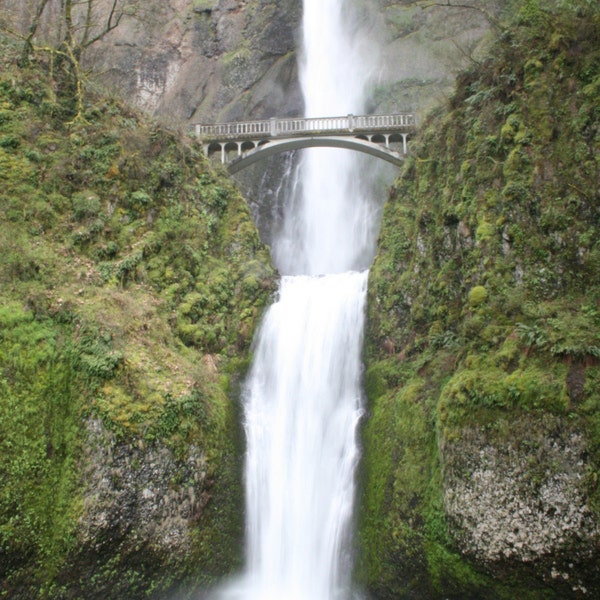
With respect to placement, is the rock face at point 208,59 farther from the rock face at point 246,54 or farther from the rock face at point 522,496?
the rock face at point 522,496

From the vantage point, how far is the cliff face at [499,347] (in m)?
9.27

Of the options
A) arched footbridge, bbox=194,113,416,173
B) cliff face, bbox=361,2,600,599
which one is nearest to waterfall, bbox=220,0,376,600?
cliff face, bbox=361,2,600,599

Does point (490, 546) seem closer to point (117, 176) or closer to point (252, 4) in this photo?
point (117, 176)

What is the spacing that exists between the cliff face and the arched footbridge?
7374mm

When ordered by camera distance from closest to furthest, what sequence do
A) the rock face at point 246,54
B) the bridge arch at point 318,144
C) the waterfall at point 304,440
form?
the waterfall at point 304,440 → the bridge arch at point 318,144 → the rock face at point 246,54

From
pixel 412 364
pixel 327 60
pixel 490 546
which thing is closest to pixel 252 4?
pixel 327 60

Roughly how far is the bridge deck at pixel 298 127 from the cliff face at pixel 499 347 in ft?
24.5

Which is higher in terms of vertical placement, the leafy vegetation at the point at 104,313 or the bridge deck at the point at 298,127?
the bridge deck at the point at 298,127

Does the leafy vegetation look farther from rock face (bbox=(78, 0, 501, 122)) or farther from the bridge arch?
rock face (bbox=(78, 0, 501, 122))

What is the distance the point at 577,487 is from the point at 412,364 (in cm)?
522

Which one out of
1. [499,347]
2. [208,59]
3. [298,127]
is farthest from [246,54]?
[499,347]

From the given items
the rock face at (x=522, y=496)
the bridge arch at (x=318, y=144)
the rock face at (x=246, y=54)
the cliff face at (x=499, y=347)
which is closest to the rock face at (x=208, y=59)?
the rock face at (x=246, y=54)

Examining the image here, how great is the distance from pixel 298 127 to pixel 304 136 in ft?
2.60

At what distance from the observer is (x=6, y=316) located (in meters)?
11.6
